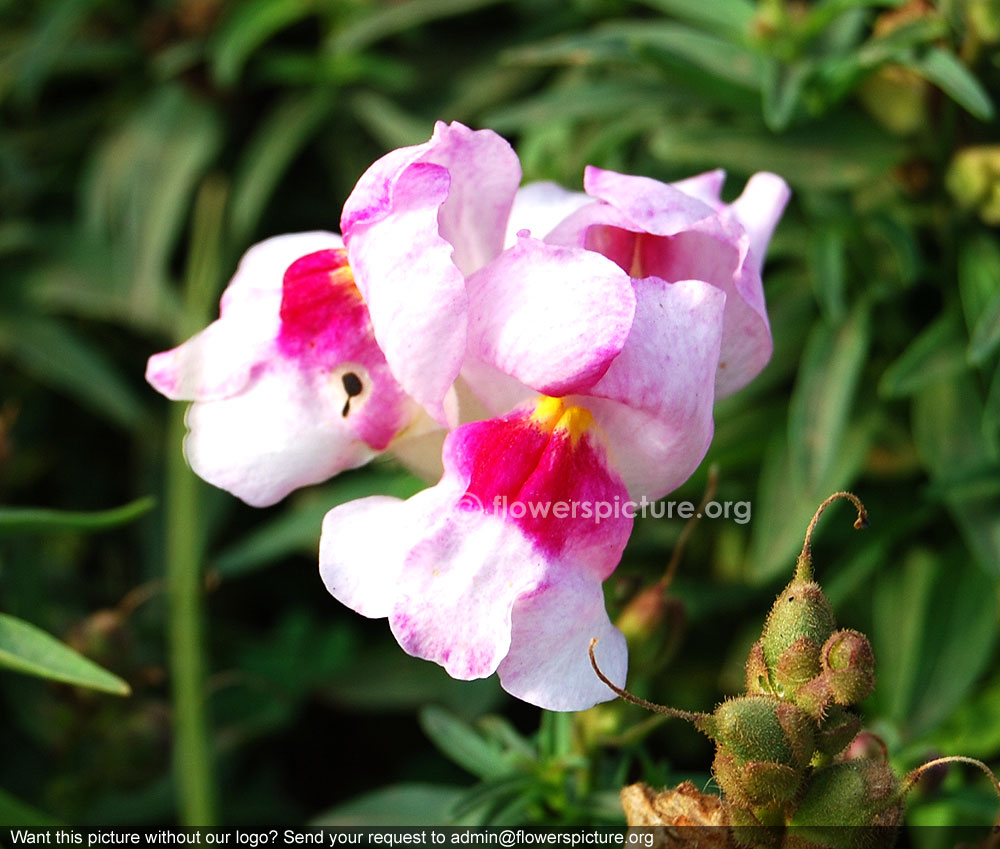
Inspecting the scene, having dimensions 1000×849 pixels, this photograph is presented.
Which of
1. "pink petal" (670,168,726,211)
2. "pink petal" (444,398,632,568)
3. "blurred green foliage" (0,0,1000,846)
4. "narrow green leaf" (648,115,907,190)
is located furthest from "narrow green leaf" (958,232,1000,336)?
"pink petal" (444,398,632,568)

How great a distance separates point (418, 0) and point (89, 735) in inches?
41.1

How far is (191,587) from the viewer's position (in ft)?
4.32

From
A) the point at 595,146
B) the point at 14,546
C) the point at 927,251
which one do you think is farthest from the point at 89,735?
the point at 927,251

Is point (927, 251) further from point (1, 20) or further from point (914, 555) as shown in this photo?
point (1, 20)

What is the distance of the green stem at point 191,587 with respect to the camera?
47.7 inches

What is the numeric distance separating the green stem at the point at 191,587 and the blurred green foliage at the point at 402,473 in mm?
12

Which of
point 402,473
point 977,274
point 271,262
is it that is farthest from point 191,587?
point 977,274

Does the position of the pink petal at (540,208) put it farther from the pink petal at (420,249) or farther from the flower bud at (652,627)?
the flower bud at (652,627)

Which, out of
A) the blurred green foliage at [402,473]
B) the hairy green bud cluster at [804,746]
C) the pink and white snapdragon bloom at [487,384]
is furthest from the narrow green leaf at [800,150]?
the hairy green bud cluster at [804,746]

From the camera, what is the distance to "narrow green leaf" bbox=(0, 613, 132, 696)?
2.71 feet

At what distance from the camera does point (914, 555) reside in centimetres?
142

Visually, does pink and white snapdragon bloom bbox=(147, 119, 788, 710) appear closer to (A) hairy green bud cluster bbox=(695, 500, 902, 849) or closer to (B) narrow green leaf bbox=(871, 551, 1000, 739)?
(A) hairy green bud cluster bbox=(695, 500, 902, 849)

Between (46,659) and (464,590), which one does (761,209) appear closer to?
(464,590)

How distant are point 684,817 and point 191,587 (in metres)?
0.80
